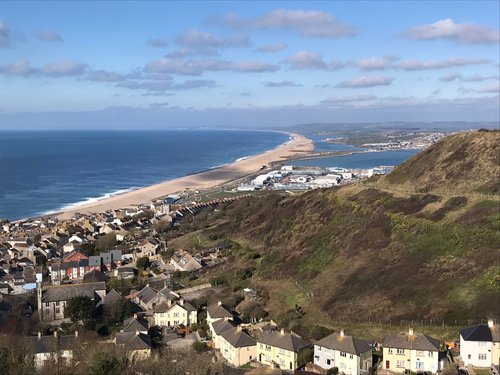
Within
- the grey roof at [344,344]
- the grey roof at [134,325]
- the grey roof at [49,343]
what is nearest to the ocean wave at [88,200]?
the grey roof at [134,325]

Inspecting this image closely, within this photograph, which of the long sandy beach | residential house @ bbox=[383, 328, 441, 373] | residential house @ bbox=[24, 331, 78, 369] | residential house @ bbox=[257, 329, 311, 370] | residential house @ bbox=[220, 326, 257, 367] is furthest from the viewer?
the long sandy beach

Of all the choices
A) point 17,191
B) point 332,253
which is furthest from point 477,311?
point 17,191

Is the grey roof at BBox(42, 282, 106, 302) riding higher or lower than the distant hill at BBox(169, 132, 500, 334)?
lower

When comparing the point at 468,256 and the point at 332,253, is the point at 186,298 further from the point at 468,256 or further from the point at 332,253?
the point at 468,256

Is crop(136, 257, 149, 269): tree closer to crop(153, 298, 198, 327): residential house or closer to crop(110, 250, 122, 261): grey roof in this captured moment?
crop(110, 250, 122, 261): grey roof

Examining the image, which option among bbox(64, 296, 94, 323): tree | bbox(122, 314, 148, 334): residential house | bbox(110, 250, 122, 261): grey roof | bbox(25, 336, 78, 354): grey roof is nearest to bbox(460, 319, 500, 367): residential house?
bbox(122, 314, 148, 334): residential house

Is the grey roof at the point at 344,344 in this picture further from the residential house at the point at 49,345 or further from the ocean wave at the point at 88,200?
the ocean wave at the point at 88,200

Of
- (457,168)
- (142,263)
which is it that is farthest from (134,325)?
(457,168)
